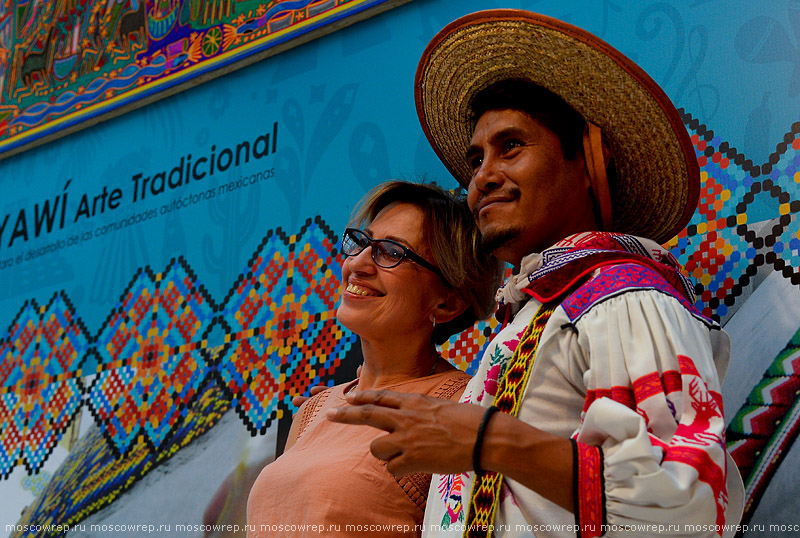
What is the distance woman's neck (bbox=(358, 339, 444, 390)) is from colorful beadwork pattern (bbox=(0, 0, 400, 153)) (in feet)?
4.31

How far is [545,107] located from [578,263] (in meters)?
0.45

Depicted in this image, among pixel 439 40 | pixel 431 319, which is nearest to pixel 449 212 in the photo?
pixel 431 319

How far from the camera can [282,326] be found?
3037mm

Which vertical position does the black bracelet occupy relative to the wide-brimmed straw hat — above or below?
below

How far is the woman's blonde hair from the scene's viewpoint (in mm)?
2291

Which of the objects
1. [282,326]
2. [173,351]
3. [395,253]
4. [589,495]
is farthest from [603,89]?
[173,351]

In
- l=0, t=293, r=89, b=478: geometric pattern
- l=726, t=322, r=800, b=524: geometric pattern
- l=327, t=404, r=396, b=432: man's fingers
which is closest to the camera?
l=327, t=404, r=396, b=432: man's fingers

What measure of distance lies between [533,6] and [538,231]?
44.2 inches

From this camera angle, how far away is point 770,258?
2.13 metres

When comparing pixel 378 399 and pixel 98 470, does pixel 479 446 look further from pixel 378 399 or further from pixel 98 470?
pixel 98 470

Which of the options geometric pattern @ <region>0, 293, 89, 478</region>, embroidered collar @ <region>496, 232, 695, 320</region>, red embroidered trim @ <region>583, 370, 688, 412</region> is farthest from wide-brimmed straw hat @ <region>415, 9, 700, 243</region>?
geometric pattern @ <region>0, 293, 89, 478</region>

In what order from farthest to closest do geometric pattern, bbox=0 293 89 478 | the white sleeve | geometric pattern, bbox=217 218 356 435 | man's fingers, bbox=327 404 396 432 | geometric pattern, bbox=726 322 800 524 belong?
geometric pattern, bbox=0 293 89 478, geometric pattern, bbox=217 218 356 435, geometric pattern, bbox=726 322 800 524, man's fingers, bbox=327 404 396 432, the white sleeve

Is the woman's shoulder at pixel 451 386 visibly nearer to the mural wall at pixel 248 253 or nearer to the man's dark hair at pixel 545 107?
the mural wall at pixel 248 253

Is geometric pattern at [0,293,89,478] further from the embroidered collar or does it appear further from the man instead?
the embroidered collar
